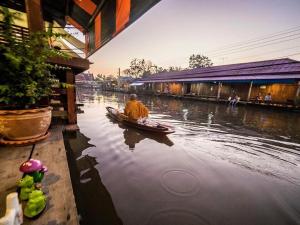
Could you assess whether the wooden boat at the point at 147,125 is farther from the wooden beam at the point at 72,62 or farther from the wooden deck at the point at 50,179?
the wooden deck at the point at 50,179

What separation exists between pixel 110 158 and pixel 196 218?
114 inches

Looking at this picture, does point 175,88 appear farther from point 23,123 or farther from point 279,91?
point 23,123

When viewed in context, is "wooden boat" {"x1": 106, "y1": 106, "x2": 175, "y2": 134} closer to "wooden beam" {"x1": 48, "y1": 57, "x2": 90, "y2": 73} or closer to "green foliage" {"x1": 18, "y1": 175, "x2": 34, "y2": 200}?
"wooden beam" {"x1": 48, "y1": 57, "x2": 90, "y2": 73}

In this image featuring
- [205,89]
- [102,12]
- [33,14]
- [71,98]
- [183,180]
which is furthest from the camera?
[205,89]

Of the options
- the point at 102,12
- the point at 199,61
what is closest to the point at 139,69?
the point at 199,61

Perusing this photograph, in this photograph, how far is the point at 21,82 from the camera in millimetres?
2086

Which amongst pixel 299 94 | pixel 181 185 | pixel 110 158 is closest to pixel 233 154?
pixel 181 185

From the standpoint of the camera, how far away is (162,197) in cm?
309

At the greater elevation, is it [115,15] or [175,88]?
[115,15]

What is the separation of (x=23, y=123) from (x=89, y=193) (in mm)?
1885

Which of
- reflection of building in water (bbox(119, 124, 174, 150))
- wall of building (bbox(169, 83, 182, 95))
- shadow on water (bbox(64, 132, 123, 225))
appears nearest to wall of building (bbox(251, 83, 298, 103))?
wall of building (bbox(169, 83, 182, 95))

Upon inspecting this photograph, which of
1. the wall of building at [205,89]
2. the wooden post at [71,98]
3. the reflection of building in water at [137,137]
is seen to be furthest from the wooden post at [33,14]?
the wall of building at [205,89]

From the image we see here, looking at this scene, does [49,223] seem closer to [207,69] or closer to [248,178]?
[248,178]

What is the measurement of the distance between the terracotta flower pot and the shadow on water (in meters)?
1.52
